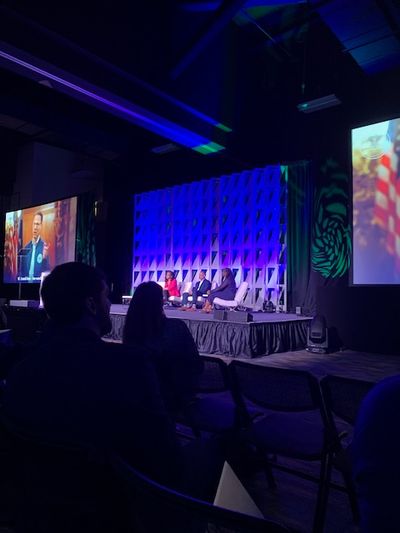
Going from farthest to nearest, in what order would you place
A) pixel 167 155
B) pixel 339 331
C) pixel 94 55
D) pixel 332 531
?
pixel 167 155, pixel 339 331, pixel 94 55, pixel 332 531

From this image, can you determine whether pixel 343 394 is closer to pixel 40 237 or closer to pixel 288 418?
pixel 288 418

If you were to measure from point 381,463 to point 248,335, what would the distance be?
17.6ft

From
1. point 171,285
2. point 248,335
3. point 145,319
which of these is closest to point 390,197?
point 248,335

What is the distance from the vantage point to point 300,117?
8.15 m

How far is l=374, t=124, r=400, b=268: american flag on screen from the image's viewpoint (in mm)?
5914

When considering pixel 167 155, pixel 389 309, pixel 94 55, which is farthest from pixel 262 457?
pixel 167 155

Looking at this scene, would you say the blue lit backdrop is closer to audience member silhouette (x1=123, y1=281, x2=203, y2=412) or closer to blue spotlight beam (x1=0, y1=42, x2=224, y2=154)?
blue spotlight beam (x1=0, y1=42, x2=224, y2=154)

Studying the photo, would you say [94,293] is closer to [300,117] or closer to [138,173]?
[300,117]

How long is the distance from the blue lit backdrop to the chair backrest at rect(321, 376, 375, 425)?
730cm

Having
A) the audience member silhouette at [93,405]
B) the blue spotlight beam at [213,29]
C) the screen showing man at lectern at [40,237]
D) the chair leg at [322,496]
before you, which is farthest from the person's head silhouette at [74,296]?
the screen showing man at lectern at [40,237]

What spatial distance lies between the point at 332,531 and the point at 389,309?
565 cm

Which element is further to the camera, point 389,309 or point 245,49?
point 245,49

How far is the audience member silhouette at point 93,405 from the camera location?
91 cm

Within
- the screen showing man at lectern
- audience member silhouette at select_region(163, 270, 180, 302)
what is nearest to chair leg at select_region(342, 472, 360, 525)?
audience member silhouette at select_region(163, 270, 180, 302)
